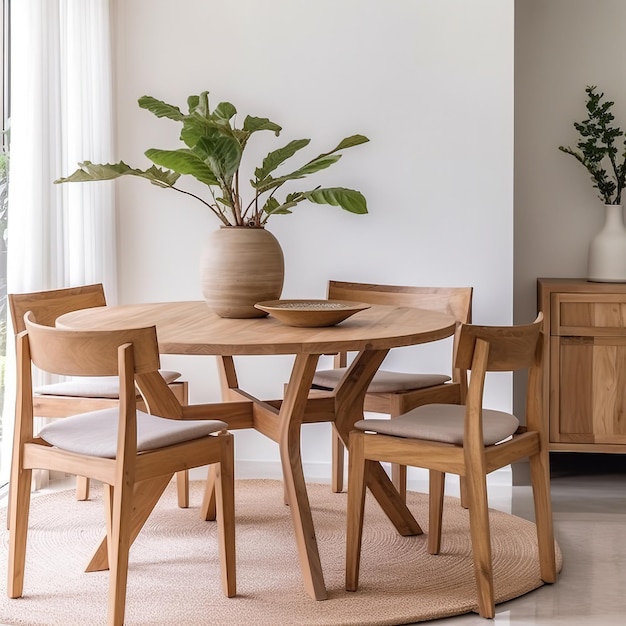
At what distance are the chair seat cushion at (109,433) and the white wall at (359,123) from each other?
5.71 feet

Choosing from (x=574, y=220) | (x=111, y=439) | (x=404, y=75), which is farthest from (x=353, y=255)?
(x=111, y=439)

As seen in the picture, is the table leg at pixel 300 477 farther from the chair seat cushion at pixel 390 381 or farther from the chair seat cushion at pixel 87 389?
the chair seat cushion at pixel 87 389

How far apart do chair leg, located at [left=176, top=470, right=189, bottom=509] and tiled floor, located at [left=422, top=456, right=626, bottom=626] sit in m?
1.32

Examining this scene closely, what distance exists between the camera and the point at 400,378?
3803mm

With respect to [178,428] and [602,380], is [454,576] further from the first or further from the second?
[602,380]

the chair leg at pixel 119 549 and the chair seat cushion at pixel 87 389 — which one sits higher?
the chair seat cushion at pixel 87 389

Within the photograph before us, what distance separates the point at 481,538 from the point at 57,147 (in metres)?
2.54

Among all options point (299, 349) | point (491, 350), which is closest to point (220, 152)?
point (299, 349)

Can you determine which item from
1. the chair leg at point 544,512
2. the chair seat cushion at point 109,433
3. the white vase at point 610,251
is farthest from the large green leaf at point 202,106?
the white vase at point 610,251

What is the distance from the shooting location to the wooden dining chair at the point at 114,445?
2.52m

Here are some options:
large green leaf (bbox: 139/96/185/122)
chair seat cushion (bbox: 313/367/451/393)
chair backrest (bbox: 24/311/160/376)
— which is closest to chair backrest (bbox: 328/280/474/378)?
chair seat cushion (bbox: 313/367/451/393)

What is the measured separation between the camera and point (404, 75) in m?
4.39

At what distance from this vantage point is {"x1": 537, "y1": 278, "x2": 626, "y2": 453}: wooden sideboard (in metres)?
4.25

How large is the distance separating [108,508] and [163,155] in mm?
1211
